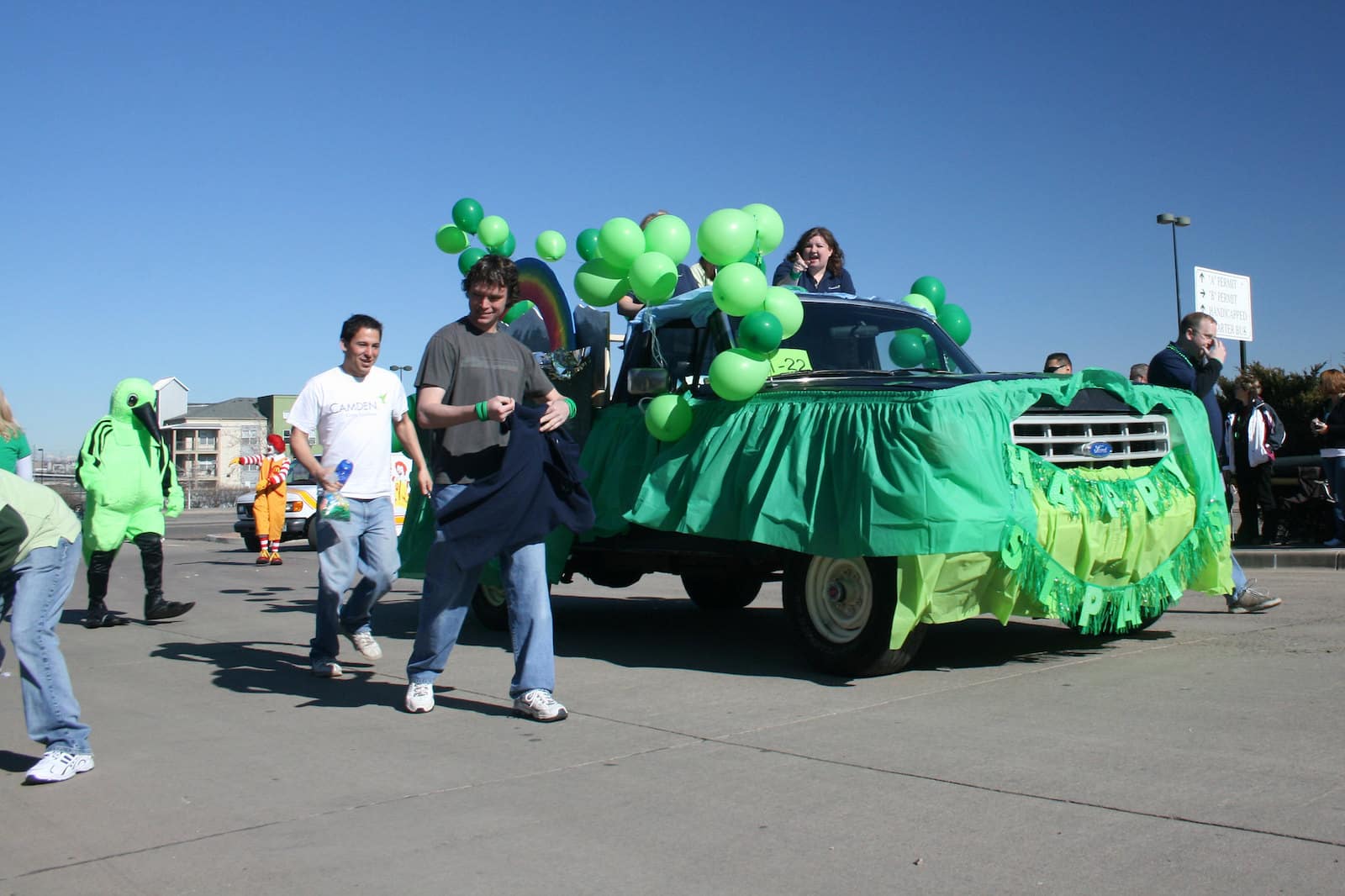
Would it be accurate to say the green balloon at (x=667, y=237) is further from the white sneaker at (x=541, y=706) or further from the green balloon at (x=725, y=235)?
the white sneaker at (x=541, y=706)

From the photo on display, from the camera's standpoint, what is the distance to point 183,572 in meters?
15.3

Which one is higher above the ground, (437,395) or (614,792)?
(437,395)

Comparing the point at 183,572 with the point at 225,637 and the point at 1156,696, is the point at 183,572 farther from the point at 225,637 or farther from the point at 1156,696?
the point at 1156,696

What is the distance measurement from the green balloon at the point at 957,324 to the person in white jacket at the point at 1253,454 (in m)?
4.91

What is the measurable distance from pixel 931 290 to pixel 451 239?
377 centimetres

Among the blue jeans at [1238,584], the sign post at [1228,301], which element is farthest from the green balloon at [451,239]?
the sign post at [1228,301]

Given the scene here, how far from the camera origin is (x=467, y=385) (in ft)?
18.0

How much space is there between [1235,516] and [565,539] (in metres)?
13.4

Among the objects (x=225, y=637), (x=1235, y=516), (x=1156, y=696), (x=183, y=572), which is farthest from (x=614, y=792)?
(x=1235, y=516)

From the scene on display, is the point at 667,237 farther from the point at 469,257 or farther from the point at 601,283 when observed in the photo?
the point at 469,257

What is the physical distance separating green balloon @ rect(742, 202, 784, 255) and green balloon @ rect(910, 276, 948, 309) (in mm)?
1494

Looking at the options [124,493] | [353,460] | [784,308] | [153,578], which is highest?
[784,308]

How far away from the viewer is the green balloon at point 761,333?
6141 millimetres

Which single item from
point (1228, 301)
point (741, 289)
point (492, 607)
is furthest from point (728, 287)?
point (1228, 301)
